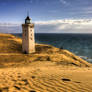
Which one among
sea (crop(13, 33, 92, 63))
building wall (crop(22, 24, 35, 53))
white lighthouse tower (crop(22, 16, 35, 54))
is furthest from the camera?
sea (crop(13, 33, 92, 63))

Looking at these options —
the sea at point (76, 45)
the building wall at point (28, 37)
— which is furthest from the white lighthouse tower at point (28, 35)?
the sea at point (76, 45)

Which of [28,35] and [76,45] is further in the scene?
[76,45]

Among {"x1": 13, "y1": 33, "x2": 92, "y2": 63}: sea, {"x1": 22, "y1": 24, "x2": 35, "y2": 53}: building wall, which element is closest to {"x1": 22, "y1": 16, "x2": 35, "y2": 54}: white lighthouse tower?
{"x1": 22, "y1": 24, "x2": 35, "y2": 53}: building wall

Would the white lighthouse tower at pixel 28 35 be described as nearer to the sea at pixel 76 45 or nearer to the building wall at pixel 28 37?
the building wall at pixel 28 37

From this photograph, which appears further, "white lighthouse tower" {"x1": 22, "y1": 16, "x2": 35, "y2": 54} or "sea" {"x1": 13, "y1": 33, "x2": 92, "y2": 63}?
"sea" {"x1": 13, "y1": 33, "x2": 92, "y2": 63}

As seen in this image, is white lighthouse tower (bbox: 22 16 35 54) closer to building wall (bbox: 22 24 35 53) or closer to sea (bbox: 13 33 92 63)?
building wall (bbox: 22 24 35 53)

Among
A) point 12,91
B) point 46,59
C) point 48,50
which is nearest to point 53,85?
point 12,91

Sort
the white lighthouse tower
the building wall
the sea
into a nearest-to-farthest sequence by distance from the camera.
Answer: the white lighthouse tower < the building wall < the sea

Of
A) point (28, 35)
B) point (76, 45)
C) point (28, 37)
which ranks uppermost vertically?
point (28, 35)

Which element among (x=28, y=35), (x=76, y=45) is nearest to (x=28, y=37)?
(x=28, y=35)

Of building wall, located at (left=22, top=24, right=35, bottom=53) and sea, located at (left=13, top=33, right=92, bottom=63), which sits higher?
building wall, located at (left=22, top=24, right=35, bottom=53)

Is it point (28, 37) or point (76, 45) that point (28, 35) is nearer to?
point (28, 37)

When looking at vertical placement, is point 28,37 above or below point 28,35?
below

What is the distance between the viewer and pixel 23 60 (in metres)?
21.7
